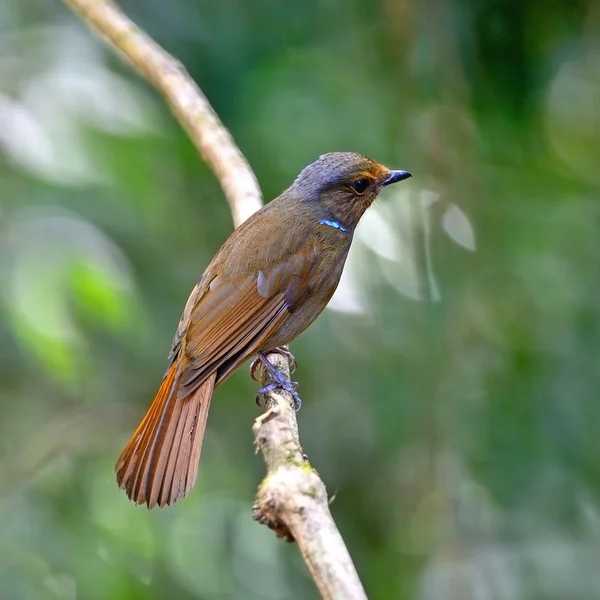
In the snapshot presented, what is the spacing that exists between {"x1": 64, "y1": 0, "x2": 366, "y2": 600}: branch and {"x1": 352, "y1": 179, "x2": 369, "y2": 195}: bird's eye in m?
0.50

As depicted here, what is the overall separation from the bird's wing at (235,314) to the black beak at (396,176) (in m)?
0.48

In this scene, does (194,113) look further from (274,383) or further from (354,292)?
(354,292)

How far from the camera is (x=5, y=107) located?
4.46 m

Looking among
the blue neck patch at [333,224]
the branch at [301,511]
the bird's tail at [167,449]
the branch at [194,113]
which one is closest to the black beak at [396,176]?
the blue neck patch at [333,224]

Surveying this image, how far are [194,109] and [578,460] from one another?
2.09 m

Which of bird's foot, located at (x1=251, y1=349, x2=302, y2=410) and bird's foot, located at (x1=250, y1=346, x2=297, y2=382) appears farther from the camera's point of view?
bird's foot, located at (x1=250, y1=346, x2=297, y2=382)

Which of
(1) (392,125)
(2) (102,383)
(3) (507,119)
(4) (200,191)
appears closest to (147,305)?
(2) (102,383)

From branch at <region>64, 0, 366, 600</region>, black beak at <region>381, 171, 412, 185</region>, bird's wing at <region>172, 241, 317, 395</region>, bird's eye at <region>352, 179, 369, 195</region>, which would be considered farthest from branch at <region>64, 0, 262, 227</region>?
black beak at <region>381, 171, 412, 185</region>

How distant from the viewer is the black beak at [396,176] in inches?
164

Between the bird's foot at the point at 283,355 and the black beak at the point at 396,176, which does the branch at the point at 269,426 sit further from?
the black beak at the point at 396,176

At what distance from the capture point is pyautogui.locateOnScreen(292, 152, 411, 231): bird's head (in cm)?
418

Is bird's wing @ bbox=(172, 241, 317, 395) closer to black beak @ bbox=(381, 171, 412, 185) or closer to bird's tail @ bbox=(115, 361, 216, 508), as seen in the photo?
bird's tail @ bbox=(115, 361, 216, 508)

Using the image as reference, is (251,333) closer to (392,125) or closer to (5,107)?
(392,125)

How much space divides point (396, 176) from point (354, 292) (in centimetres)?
77
